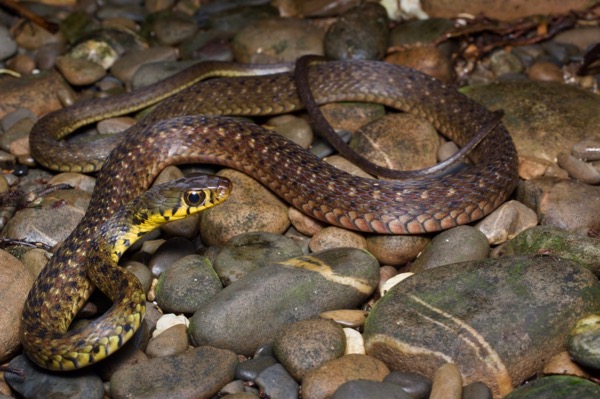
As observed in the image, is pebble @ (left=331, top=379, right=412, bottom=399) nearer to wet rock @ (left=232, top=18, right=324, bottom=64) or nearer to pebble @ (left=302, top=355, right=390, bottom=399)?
pebble @ (left=302, top=355, right=390, bottom=399)

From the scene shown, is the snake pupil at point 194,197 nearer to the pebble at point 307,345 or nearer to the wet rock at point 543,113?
the pebble at point 307,345

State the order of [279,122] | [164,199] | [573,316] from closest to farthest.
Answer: [573,316] → [164,199] → [279,122]

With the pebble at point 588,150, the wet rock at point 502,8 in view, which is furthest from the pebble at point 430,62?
the pebble at point 588,150

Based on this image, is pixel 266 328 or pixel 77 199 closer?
pixel 266 328

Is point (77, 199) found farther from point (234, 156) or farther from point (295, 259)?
point (295, 259)

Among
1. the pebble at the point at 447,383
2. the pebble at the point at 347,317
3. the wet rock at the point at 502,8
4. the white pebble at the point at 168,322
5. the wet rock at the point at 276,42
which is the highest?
the wet rock at the point at 502,8

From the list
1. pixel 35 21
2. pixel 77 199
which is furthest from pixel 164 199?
pixel 35 21

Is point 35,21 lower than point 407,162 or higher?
higher
